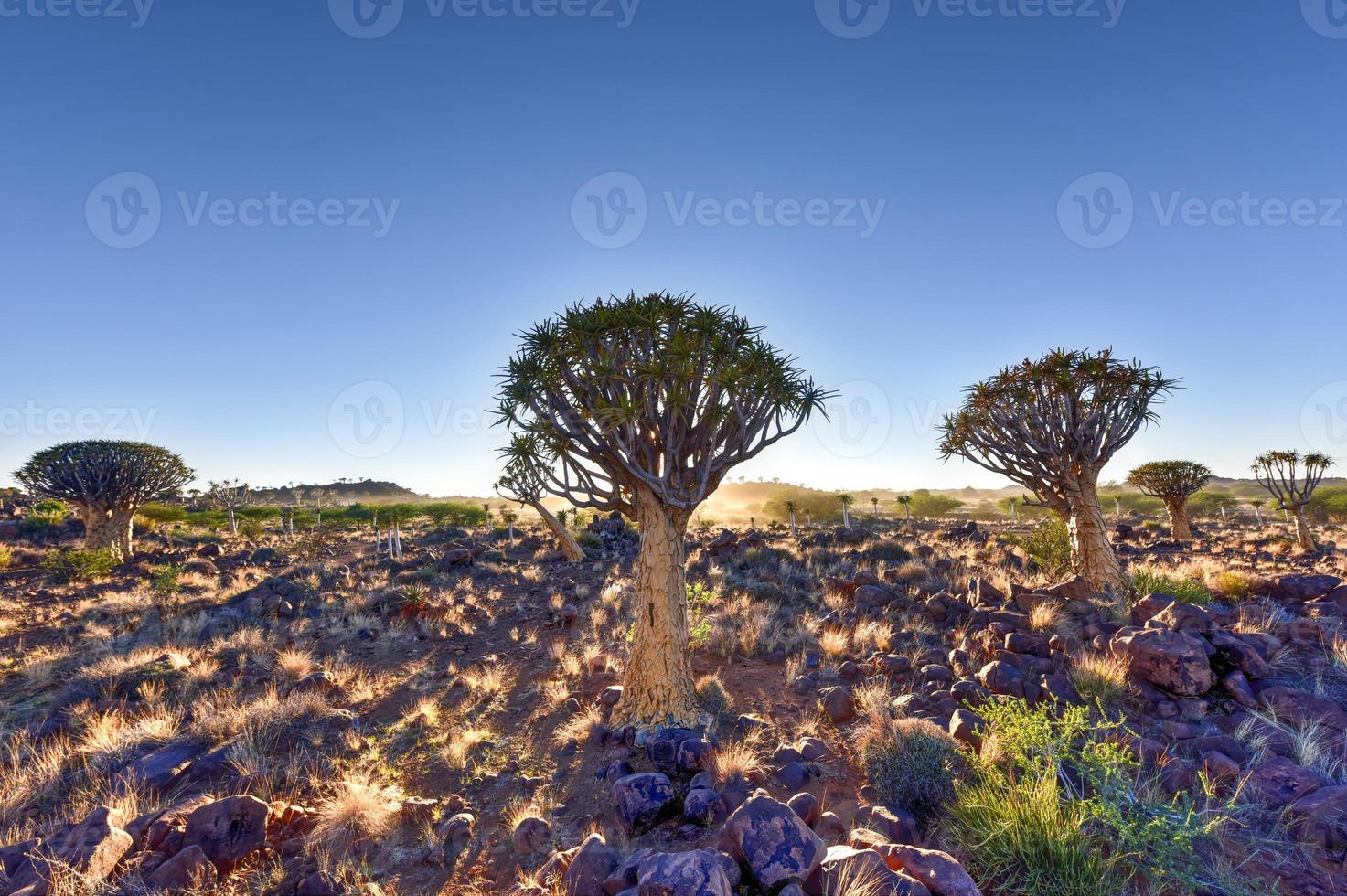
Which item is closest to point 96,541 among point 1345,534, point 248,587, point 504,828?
point 248,587

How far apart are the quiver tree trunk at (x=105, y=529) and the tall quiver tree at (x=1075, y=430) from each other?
35026 millimetres

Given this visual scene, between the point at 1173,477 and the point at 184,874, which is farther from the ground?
the point at 1173,477

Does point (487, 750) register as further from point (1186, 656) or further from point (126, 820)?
point (1186, 656)

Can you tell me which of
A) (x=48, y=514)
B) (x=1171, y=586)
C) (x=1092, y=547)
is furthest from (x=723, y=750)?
(x=48, y=514)

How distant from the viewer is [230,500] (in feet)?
134

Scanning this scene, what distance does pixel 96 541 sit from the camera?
934 inches

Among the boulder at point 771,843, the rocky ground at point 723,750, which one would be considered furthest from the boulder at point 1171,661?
the boulder at point 771,843

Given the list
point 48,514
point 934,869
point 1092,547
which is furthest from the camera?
point 48,514

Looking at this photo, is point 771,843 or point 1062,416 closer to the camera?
point 771,843

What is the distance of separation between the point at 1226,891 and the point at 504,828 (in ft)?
18.5

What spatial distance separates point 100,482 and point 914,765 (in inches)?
1348

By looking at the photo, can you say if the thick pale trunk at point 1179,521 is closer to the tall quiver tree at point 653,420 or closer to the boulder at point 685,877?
the tall quiver tree at point 653,420

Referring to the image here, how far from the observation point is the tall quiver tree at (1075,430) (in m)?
11.0

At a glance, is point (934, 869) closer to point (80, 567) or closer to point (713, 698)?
point (713, 698)
